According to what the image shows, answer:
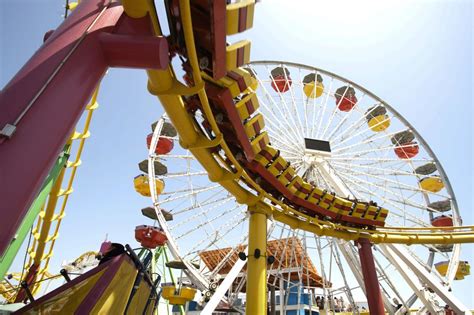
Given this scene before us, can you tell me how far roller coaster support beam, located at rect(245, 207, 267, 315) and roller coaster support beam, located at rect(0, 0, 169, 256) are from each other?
16.5 feet

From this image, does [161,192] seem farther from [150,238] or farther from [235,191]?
[235,191]

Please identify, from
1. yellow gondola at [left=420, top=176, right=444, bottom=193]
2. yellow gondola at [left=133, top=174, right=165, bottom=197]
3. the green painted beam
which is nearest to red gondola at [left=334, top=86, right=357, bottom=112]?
yellow gondola at [left=420, top=176, right=444, bottom=193]

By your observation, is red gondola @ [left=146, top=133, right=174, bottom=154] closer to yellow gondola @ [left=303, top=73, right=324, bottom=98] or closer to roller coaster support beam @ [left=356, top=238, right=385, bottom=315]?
yellow gondola @ [left=303, top=73, right=324, bottom=98]

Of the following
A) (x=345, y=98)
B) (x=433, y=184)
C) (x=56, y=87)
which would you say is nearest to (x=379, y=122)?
(x=345, y=98)

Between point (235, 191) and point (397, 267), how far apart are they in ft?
24.9

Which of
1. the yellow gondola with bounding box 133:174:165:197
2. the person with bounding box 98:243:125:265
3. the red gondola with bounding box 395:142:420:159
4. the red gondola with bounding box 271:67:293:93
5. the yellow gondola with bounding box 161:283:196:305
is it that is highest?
the red gondola with bounding box 271:67:293:93

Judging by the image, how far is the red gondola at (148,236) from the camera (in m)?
12.3

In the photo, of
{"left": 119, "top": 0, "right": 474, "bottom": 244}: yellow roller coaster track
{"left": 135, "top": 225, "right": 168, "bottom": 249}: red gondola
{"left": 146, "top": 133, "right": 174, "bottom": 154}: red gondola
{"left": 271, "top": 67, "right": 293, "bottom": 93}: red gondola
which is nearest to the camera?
{"left": 119, "top": 0, "right": 474, "bottom": 244}: yellow roller coaster track

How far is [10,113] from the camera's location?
1738 mm

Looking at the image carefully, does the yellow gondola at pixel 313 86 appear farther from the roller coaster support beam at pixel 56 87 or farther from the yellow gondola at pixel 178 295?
the roller coaster support beam at pixel 56 87

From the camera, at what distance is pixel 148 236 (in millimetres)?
12258

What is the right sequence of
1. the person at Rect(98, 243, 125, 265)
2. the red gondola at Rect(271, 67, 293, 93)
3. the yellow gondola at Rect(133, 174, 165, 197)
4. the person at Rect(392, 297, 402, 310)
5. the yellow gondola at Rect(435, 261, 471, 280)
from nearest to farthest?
1. the person at Rect(98, 243, 125, 265)
2. the person at Rect(392, 297, 402, 310)
3. the yellow gondola at Rect(133, 174, 165, 197)
4. the red gondola at Rect(271, 67, 293, 93)
5. the yellow gondola at Rect(435, 261, 471, 280)

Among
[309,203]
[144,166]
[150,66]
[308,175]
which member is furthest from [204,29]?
[144,166]

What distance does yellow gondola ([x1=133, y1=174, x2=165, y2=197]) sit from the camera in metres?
14.0
